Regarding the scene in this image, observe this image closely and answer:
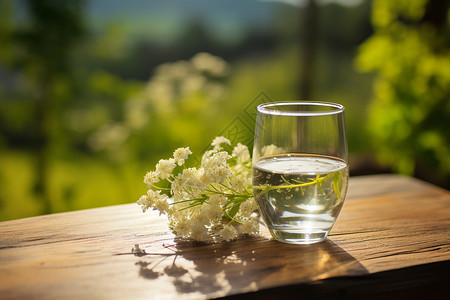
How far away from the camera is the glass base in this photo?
3.00 feet

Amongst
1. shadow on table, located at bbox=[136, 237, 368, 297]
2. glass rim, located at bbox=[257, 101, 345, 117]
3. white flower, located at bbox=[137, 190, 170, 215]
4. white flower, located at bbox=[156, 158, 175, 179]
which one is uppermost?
glass rim, located at bbox=[257, 101, 345, 117]

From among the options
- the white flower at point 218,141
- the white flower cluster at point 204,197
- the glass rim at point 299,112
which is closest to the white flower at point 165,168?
the white flower cluster at point 204,197

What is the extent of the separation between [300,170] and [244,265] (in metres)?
0.20

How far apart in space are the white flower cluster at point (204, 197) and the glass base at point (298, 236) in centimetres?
6

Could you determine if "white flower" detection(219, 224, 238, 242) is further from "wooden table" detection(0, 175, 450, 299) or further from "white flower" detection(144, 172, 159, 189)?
"white flower" detection(144, 172, 159, 189)

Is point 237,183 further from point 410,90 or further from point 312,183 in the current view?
point 410,90

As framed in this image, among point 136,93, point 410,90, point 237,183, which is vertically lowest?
point 237,183

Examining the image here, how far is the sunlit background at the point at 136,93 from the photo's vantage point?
8.18 feet

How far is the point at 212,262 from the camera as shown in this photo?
85 centimetres

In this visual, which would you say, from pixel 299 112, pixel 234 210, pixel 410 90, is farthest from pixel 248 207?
pixel 410 90

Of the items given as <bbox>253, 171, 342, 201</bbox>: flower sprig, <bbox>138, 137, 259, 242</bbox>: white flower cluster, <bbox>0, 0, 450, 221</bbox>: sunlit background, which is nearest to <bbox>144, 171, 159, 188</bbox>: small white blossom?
<bbox>138, 137, 259, 242</bbox>: white flower cluster

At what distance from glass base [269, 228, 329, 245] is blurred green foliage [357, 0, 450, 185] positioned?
176cm

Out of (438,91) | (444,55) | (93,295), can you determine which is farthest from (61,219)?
(444,55)

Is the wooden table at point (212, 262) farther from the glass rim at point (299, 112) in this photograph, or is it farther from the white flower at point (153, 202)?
the glass rim at point (299, 112)
